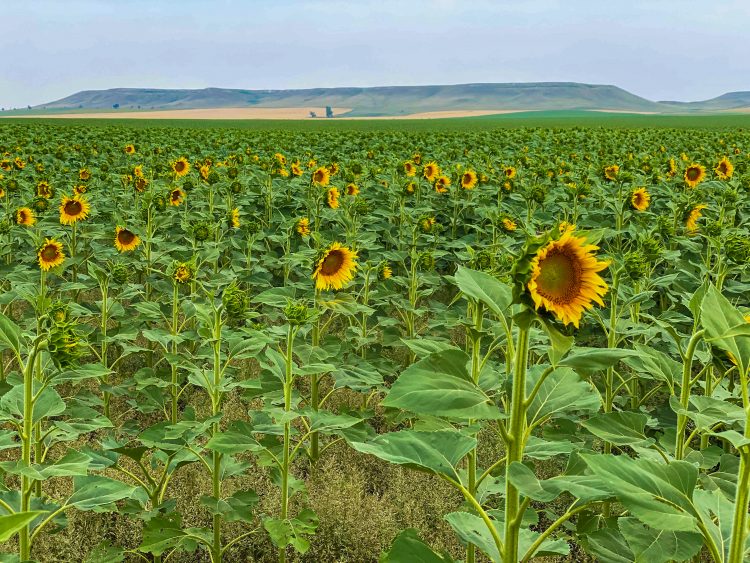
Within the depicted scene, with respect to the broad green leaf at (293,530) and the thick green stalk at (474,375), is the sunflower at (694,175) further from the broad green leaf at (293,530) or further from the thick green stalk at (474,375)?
the broad green leaf at (293,530)

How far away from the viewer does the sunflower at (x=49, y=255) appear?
4043 mm

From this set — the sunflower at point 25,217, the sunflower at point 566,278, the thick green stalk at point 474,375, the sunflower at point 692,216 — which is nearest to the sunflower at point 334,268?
the thick green stalk at point 474,375

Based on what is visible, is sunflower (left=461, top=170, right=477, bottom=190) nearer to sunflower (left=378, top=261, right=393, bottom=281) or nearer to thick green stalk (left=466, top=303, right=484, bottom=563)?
sunflower (left=378, top=261, right=393, bottom=281)

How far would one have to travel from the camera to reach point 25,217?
5.46m

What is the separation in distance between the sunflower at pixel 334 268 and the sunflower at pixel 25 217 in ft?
10.9

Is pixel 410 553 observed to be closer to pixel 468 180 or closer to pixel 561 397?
pixel 561 397

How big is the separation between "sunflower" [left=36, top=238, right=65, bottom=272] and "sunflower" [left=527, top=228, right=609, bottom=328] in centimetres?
362

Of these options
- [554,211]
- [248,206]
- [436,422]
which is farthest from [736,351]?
[248,206]

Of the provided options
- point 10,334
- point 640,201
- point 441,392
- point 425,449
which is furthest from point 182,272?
point 640,201

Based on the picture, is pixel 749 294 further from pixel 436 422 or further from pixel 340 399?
pixel 436 422

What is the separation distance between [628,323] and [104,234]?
14.1 ft

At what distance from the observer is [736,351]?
1368 millimetres

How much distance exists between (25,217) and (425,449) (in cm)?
517

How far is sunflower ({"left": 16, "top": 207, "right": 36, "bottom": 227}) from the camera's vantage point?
5.38 metres
